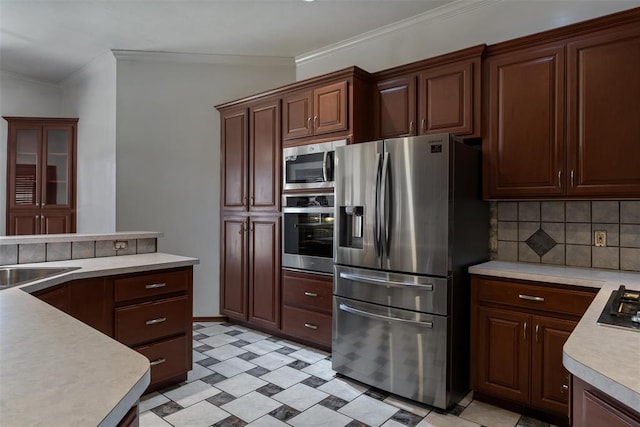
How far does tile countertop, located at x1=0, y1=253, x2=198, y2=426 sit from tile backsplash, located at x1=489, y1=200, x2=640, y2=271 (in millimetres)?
2586

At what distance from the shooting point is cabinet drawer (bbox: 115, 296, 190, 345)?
93.3 inches

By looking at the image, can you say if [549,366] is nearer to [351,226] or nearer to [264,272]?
[351,226]

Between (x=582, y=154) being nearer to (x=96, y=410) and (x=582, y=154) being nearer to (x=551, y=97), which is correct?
(x=551, y=97)

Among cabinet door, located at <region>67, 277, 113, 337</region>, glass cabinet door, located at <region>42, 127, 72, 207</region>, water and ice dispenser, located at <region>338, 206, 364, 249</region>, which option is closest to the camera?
cabinet door, located at <region>67, 277, 113, 337</region>

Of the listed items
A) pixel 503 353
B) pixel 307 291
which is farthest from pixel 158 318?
pixel 503 353

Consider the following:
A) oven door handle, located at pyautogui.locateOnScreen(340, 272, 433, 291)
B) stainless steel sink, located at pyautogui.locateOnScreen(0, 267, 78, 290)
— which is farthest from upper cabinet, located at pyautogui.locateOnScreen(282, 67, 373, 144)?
stainless steel sink, located at pyautogui.locateOnScreen(0, 267, 78, 290)

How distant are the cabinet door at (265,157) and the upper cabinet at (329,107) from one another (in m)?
0.16

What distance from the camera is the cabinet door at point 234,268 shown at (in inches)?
153

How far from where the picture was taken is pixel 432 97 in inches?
111

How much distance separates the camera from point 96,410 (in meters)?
0.71

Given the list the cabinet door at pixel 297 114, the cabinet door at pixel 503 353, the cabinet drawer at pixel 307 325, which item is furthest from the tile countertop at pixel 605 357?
the cabinet door at pixel 297 114

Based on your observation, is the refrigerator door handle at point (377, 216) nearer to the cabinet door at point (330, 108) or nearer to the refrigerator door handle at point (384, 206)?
the refrigerator door handle at point (384, 206)

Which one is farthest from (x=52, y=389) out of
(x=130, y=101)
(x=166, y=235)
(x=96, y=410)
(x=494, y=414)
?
(x=130, y=101)

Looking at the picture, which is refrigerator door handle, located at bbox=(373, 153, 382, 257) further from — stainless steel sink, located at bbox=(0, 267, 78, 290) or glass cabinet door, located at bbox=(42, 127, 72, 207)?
glass cabinet door, located at bbox=(42, 127, 72, 207)
